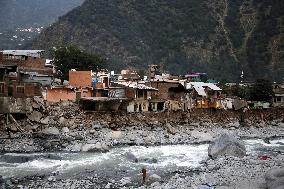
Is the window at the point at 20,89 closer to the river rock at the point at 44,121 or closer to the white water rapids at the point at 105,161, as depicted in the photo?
the river rock at the point at 44,121

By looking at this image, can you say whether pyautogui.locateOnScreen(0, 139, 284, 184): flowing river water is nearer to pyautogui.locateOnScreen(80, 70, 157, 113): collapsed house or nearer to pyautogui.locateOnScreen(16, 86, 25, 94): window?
pyautogui.locateOnScreen(16, 86, 25, 94): window

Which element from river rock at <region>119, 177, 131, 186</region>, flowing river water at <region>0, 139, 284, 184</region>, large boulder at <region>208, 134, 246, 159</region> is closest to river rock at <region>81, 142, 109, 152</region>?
flowing river water at <region>0, 139, 284, 184</region>

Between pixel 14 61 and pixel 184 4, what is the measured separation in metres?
82.5

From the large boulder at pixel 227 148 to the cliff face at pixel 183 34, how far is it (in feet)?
211

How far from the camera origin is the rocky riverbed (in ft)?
73.8

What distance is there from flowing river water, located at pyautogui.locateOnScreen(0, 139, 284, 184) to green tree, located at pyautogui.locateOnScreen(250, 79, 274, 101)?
29.3 metres

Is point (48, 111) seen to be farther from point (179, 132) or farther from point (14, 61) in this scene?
point (179, 132)

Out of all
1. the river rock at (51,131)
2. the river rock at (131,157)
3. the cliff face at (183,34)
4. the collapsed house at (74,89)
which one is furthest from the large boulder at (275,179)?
the cliff face at (183,34)

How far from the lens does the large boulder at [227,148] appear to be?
30.3m

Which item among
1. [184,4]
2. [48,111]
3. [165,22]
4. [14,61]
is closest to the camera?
[48,111]

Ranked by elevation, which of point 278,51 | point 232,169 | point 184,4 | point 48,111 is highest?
point 184,4

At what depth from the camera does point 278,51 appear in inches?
4163

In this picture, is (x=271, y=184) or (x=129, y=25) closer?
(x=271, y=184)

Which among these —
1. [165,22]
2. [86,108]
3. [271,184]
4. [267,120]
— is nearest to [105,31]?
[165,22]
